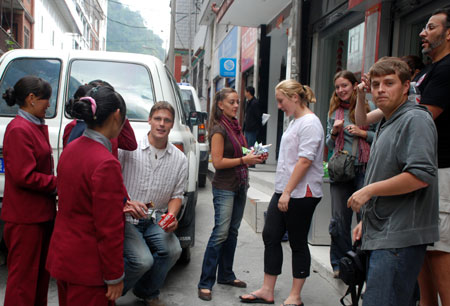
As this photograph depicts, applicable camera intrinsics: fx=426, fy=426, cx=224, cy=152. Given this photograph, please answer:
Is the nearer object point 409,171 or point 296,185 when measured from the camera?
point 409,171

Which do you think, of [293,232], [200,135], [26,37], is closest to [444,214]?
[293,232]

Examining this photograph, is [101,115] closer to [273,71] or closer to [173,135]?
[173,135]

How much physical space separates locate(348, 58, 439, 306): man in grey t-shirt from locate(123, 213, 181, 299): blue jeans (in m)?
1.61

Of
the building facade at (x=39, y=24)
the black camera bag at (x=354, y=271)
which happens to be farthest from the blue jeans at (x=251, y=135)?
the building facade at (x=39, y=24)

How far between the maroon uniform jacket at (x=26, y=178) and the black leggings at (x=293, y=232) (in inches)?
68.2

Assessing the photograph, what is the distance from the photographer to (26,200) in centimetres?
292

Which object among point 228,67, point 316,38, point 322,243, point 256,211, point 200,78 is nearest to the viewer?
point 322,243

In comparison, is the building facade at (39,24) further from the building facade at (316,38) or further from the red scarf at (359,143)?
the red scarf at (359,143)

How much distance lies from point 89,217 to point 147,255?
1048 mm

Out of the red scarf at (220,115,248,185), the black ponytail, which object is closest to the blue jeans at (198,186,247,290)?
the red scarf at (220,115,248,185)

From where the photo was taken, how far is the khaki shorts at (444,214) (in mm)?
2449

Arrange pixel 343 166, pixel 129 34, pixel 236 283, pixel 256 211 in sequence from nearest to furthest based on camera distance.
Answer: pixel 343 166 < pixel 236 283 < pixel 256 211 < pixel 129 34

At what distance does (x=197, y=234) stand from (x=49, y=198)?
313 centimetres

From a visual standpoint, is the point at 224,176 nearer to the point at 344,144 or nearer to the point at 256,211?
the point at 344,144
